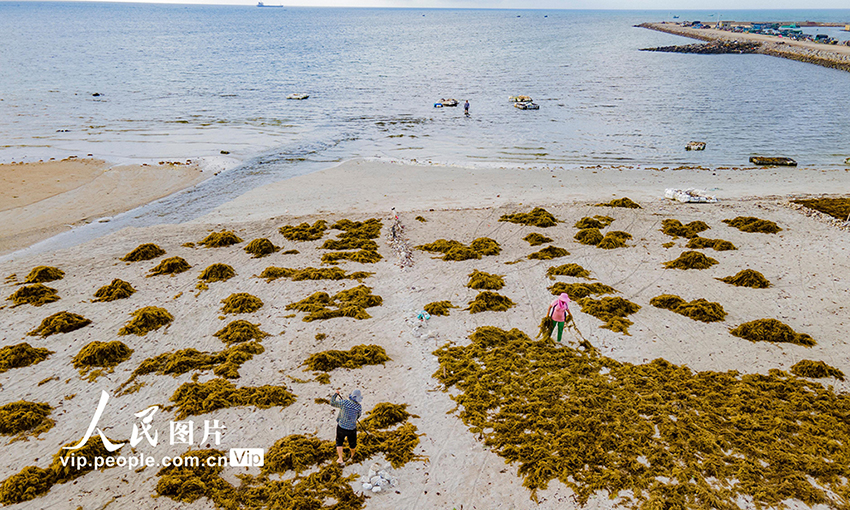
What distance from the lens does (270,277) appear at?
64.5ft

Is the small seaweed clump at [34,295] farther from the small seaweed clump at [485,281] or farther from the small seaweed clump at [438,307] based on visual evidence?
the small seaweed clump at [485,281]

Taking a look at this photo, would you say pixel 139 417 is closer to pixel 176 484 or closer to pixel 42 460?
pixel 42 460

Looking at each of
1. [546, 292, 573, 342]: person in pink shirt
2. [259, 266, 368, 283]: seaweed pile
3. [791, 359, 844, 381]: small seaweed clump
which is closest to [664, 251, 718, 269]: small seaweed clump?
[791, 359, 844, 381]: small seaweed clump

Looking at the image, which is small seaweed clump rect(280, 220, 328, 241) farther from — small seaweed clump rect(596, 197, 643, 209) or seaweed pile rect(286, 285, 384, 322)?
small seaweed clump rect(596, 197, 643, 209)

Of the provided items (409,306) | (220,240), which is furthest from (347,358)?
(220,240)

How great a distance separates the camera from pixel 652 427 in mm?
11070

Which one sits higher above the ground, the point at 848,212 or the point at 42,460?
the point at 848,212

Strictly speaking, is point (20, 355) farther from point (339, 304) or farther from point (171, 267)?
point (339, 304)

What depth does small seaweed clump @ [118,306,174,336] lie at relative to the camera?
1565 centimetres

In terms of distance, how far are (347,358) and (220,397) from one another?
3.63 metres

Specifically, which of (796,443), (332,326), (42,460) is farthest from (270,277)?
(796,443)

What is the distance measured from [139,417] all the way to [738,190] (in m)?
36.1

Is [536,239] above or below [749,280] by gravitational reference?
above

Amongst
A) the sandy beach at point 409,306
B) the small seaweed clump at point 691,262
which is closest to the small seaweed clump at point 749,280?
the sandy beach at point 409,306
